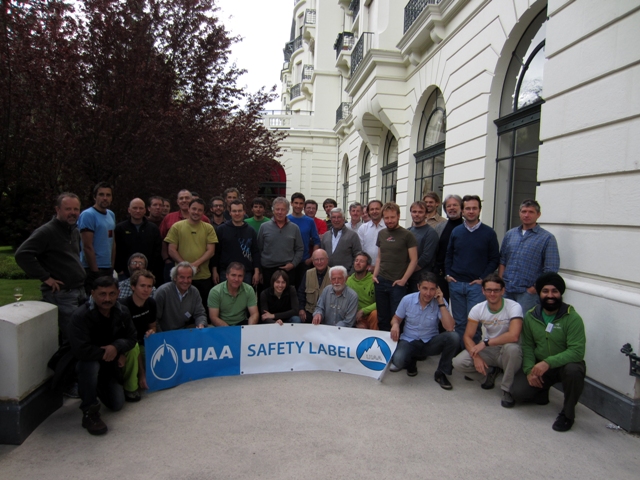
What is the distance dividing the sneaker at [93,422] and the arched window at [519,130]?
6.36 metres

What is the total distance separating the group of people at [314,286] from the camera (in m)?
4.07

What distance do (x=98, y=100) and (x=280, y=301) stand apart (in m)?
4.52

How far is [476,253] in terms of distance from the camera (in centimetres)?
532

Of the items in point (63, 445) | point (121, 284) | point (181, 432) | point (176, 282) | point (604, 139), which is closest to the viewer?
point (63, 445)

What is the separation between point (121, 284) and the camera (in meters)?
5.58

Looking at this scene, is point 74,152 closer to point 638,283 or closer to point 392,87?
point 638,283

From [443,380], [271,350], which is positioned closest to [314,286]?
[271,350]

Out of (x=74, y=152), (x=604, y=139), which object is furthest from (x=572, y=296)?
(x=74, y=152)

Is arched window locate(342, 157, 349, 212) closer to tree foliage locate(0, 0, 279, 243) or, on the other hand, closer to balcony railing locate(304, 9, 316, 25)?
balcony railing locate(304, 9, 316, 25)

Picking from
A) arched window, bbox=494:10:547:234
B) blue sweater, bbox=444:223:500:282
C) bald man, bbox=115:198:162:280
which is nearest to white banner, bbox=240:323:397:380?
blue sweater, bbox=444:223:500:282

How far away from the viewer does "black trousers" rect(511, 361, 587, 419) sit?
153 inches

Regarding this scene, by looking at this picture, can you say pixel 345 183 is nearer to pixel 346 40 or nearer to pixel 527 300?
pixel 346 40

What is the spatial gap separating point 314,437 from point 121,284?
10.9 feet

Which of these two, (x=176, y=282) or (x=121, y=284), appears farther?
(x=121, y=284)
